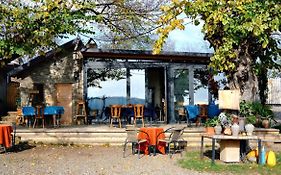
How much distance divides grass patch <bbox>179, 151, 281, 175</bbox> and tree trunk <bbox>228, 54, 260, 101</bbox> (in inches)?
175

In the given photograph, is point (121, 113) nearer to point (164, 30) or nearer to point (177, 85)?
point (177, 85)

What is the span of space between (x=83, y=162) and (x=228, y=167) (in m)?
3.15

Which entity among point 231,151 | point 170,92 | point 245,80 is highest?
point 245,80

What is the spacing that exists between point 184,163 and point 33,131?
5898 millimetres

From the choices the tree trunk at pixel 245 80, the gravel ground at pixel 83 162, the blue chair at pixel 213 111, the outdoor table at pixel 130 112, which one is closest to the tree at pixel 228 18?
the tree trunk at pixel 245 80

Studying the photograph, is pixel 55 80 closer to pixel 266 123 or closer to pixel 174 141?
pixel 174 141

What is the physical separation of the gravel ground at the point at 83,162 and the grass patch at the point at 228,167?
29 cm

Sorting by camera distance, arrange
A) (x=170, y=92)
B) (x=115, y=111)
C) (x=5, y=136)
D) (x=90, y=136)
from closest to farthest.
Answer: (x=5, y=136), (x=90, y=136), (x=115, y=111), (x=170, y=92)

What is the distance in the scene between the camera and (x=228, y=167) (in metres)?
8.32

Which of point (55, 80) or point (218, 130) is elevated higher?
point (55, 80)

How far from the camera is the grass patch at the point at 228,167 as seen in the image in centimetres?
789

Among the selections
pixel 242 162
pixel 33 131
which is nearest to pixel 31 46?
pixel 33 131

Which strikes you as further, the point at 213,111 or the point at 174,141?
the point at 213,111

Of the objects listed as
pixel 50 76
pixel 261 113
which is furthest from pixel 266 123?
pixel 50 76
